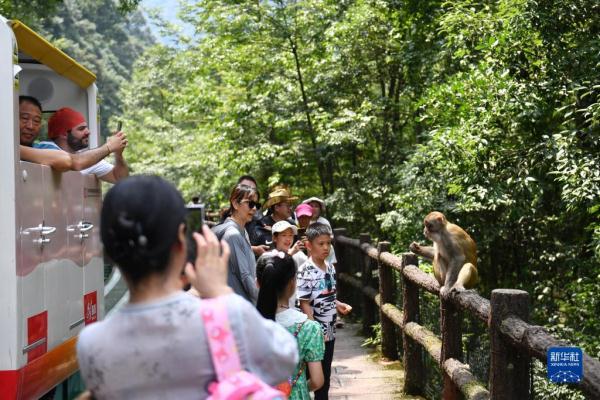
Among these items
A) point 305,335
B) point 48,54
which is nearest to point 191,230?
point 305,335

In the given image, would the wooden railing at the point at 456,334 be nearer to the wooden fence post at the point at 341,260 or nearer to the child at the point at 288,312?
the child at the point at 288,312

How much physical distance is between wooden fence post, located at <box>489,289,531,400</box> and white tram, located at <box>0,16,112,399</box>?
2.49 metres

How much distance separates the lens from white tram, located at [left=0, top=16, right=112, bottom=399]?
3.88 metres

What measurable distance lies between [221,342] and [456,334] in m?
4.54

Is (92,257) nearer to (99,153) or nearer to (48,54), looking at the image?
(99,153)

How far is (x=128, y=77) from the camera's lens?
7525 centimetres

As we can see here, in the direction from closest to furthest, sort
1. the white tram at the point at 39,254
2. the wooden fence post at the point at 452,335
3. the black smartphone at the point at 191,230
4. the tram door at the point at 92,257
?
the black smartphone at the point at 191,230 → the white tram at the point at 39,254 → the tram door at the point at 92,257 → the wooden fence post at the point at 452,335

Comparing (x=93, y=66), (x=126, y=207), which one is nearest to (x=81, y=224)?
(x=126, y=207)

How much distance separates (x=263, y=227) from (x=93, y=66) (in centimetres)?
5722

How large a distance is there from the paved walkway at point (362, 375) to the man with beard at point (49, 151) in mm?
3723

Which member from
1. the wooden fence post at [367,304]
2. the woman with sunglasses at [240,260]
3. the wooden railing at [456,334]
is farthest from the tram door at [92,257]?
the wooden fence post at [367,304]

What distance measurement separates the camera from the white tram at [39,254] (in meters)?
3.88

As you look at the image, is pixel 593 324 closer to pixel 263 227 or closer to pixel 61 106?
pixel 263 227

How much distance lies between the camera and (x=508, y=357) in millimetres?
4781
